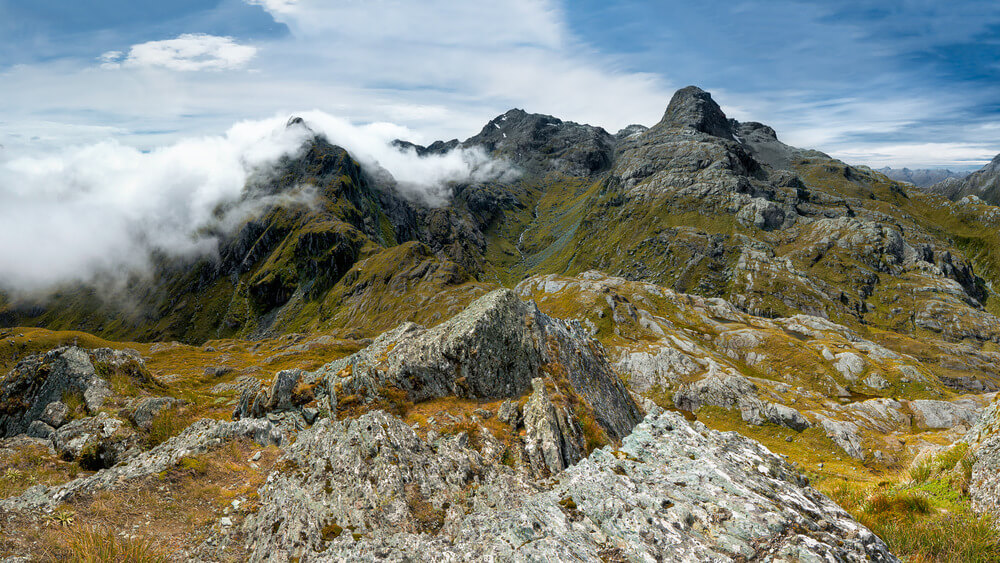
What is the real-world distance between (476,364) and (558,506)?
50.7ft

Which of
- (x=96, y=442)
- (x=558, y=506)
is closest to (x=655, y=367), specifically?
(x=558, y=506)

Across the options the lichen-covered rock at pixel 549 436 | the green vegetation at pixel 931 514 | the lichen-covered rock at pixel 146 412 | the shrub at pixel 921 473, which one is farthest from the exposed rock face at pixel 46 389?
the shrub at pixel 921 473

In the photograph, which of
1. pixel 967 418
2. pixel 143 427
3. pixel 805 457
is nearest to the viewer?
pixel 143 427

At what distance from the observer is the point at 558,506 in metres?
12.9

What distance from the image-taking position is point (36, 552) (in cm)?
1031

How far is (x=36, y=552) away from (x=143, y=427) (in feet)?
60.8

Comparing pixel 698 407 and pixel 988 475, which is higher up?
pixel 988 475

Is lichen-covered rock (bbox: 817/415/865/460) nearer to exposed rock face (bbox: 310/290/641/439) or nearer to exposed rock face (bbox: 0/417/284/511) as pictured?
exposed rock face (bbox: 310/290/641/439)

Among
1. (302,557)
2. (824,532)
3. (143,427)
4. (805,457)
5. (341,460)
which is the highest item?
(824,532)

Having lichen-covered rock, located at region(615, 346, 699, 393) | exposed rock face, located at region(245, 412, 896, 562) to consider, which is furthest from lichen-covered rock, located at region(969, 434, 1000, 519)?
lichen-covered rock, located at region(615, 346, 699, 393)

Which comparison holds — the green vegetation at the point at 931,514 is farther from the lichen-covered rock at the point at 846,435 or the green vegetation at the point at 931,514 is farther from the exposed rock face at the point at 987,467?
the lichen-covered rock at the point at 846,435

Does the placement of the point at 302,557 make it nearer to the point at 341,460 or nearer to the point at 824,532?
the point at 341,460

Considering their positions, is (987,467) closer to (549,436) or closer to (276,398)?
(549,436)

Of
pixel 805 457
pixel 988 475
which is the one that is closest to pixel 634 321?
pixel 805 457
